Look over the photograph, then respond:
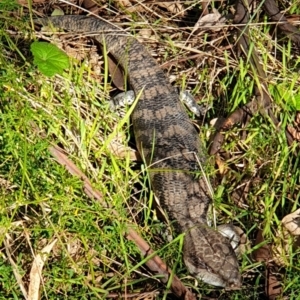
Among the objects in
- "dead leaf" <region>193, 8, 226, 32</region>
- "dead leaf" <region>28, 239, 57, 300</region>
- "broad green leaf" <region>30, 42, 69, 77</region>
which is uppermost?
"broad green leaf" <region>30, 42, 69, 77</region>

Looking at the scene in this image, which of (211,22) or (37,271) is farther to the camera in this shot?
(211,22)

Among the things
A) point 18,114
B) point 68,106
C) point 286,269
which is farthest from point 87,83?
point 286,269

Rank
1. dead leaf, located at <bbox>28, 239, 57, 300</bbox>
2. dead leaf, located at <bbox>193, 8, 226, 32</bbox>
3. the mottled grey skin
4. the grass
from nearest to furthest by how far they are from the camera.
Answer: dead leaf, located at <bbox>28, 239, 57, 300</bbox> < the grass < the mottled grey skin < dead leaf, located at <bbox>193, 8, 226, 32</bbox>

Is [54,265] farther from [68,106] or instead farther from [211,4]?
[211,4]

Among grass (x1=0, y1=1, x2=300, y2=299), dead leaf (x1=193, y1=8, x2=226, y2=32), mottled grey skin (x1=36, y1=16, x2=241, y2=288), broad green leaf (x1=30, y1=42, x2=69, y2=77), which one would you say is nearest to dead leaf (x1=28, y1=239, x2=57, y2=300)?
grass (x1=0, y1=1, x2=300, y2=299)

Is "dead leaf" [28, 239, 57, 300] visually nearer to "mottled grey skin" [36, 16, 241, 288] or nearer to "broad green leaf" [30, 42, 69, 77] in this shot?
"mottled grey skin" [36, 16, 241, 288]

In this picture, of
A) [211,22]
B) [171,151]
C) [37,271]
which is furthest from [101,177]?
[211,22]

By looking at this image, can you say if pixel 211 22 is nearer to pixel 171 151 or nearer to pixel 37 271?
pixel 171 151

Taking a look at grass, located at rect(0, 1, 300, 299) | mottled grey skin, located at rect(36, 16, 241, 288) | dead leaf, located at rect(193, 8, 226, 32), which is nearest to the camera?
grass, located at rect(0, 1, 300, 299)
